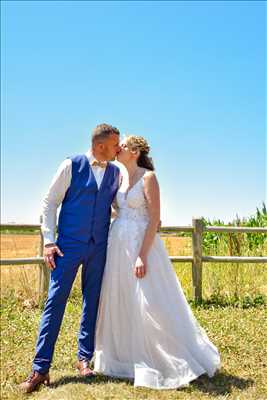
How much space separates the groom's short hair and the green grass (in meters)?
1.88

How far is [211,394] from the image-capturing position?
3.95 m

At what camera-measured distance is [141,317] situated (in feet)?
13.6

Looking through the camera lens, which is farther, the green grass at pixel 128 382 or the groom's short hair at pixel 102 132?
the groom's short hair at pixel 102 132

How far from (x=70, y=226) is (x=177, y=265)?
16.7 ft

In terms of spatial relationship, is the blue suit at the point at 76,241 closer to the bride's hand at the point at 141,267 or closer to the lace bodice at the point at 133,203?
the lace bodice at the point at 133,203

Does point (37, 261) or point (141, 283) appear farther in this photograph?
point (37, 261)

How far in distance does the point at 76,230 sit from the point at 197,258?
4.35 metres

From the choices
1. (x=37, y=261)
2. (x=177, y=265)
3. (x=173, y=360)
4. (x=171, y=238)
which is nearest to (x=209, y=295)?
(x=177, y=265)

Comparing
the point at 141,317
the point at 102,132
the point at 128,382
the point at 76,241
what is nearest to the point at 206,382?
the point at 128,382

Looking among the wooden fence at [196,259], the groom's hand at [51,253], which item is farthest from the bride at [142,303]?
the wooden fence at [196,259]

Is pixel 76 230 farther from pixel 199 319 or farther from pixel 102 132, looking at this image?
pixel 199 319

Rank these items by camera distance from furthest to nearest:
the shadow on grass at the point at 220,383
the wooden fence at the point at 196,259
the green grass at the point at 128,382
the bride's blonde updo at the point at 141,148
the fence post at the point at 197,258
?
the fence post at the point at 197,258 → the wooden fence at the point at 196,259 → the bride's blonde updo at the point at 141,148 → the shadow on grass at the point at 220,383 → the green grass at the point at 128,382

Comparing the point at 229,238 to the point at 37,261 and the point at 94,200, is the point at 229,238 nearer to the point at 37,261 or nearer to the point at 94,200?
the point at 37,261

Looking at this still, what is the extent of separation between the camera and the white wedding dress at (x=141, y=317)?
4148 mm
